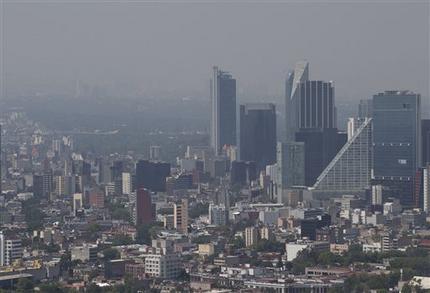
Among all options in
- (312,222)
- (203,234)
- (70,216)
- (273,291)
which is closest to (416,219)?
(312,222)

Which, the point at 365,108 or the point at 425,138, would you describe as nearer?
the point at 365,108

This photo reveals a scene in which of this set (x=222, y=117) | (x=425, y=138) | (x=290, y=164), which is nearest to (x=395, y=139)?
(x=425, y=138)

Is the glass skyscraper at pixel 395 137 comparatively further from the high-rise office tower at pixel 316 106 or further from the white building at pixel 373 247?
the white building at pixel 373 247

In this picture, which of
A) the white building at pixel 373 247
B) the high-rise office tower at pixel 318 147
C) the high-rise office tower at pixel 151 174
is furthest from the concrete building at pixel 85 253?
the high-rise office tower at pixel 318 147

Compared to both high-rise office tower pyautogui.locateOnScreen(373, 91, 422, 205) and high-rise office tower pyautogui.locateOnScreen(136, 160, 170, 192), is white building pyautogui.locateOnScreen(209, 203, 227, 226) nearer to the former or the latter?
high-rise office tower pyautogui.locateOnScreen(373, 91, 422, 205)

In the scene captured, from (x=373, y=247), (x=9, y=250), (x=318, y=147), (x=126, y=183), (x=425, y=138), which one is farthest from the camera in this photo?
(x=318, y=147)

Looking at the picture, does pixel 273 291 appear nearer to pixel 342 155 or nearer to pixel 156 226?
pixel 156 226

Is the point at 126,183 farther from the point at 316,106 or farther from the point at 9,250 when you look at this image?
the point at 9,250

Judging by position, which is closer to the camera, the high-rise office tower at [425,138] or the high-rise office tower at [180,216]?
the high-rise office tower at [180,216]
